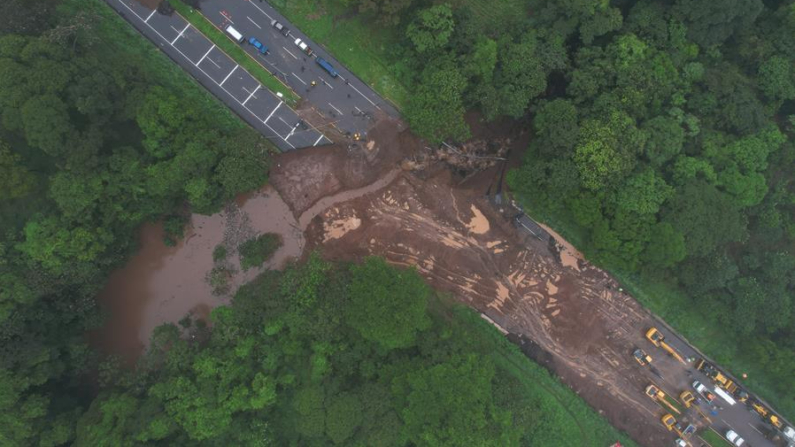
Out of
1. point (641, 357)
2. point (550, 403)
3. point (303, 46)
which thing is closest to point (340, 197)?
point (303, 46)

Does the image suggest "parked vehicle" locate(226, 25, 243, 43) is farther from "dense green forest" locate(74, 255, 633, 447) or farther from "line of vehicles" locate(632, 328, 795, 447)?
"line of vehicles" locate(632, 328, 795, 447)

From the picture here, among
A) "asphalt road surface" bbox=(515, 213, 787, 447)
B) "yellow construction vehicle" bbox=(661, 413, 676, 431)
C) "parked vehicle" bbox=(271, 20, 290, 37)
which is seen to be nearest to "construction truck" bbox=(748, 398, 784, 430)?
"asphalt road surface" bbox=(515, 213, 787, 447)

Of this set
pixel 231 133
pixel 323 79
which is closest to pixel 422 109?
pixel 323 79

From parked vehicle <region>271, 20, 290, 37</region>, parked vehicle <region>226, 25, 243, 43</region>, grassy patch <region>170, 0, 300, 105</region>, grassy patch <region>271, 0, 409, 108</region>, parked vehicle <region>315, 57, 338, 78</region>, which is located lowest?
grassy patch <region>170, 0, 300, 105</region>

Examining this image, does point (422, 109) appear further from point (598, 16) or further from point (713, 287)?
point (713, 287)

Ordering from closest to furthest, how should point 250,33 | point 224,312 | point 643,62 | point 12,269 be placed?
point 12,269 → point 224,312 → point 643,62 → point 250,33

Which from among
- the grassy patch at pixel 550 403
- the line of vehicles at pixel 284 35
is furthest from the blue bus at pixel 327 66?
the grassy patch at pixel 550 403

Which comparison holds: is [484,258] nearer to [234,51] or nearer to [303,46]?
[303,46]
